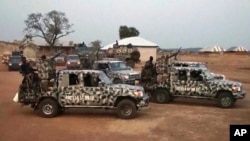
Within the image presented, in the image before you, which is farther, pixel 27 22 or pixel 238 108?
pixel 27 22

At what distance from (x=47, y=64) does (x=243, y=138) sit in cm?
886

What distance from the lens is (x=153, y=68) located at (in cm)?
1858

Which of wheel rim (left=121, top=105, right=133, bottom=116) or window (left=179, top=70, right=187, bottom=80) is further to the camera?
window (left=179, top=70, right=187, bottom=80)

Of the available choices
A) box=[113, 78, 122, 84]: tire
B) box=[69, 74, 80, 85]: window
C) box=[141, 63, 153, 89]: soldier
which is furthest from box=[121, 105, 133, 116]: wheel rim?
box=[113, 78, 122, 84]: tire

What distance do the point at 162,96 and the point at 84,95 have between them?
5058 millimetres

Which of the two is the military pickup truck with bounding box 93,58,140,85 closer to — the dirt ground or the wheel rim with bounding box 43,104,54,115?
the dirt ground

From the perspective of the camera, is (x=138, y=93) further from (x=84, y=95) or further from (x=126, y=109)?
(x=84, y=95)

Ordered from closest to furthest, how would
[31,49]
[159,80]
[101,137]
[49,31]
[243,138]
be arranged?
[243,138] < [101,137] < [159,80] < [31,49] < [49,31]

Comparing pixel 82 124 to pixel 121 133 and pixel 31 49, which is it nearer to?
pixel 121 133

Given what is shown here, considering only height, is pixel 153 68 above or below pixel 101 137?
above

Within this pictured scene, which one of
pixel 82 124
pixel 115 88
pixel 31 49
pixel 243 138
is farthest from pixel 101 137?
pixel 31 49

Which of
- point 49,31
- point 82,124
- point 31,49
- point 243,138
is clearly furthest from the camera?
point 49,31

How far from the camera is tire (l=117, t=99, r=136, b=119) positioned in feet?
44.0

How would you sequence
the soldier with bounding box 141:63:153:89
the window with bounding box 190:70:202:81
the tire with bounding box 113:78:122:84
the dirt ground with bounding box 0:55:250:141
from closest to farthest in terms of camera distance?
the dirt ground with bounding box 0:55:250:141, the window with bounding box 190:70:202:81, the soldier with bounding box 141:63:153:89, the tire with bounding box 113:78:122:84
